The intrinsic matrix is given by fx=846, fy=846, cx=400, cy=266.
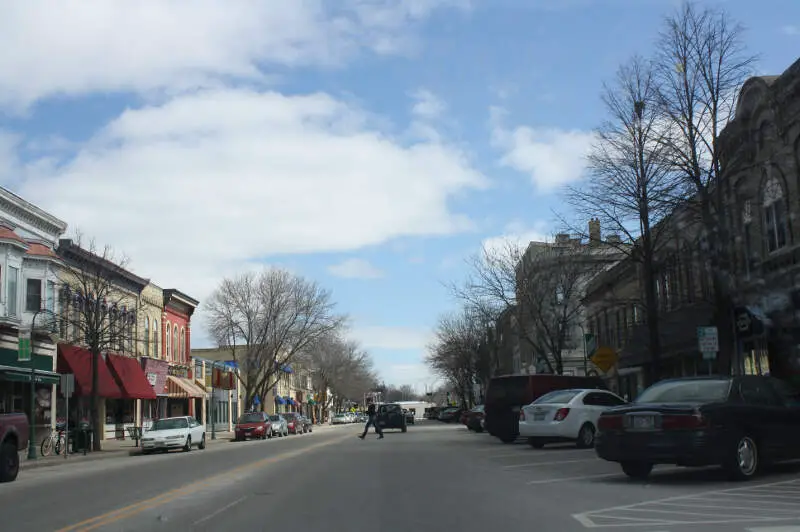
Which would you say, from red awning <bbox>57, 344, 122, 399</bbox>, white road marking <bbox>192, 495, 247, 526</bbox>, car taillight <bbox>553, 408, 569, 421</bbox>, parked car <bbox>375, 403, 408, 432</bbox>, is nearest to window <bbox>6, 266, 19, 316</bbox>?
red awning <bbox>57, 344, 122, 399</bbox>

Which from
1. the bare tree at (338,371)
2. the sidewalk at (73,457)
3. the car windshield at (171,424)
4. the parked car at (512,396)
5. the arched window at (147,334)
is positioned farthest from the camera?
the bare tree at (338,371)

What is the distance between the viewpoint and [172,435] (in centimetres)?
3238

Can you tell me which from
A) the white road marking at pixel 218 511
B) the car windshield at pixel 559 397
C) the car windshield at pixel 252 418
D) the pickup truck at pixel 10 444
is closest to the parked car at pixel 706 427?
the white road marking at pixel 218 511

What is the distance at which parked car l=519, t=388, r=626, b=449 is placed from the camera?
21.8 metres

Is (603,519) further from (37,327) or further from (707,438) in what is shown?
(37,327)

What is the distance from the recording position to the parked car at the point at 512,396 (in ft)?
89.0

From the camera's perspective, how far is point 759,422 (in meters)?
13.2

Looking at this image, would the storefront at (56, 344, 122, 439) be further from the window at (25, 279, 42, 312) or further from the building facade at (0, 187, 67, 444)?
the window at (25, 279, 42, 312)

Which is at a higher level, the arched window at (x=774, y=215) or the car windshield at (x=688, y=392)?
the arched window at (x=774, y=215)

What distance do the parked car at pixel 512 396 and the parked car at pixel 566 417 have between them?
4051mm

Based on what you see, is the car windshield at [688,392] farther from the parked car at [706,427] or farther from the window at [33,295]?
the window at [33,295]

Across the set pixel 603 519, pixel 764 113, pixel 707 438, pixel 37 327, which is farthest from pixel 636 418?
pixel 37 327

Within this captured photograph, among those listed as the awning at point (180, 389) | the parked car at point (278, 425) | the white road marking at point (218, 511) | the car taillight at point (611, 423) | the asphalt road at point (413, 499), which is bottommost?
the parked car at point (278, 425)

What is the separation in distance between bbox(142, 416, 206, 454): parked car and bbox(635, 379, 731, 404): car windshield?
2232 cm
